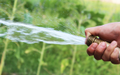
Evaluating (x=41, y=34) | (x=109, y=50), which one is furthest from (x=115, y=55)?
(x=41, y=34)

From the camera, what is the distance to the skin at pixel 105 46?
61cm

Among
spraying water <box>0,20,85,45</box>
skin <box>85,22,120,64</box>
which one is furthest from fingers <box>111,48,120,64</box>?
spraying water <box>0,20,85,45</box>

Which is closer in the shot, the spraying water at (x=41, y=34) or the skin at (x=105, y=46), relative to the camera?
the skin at (x=105, y=46)

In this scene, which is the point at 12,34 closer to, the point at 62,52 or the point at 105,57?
the point at 105,57

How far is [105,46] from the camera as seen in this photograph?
61cm

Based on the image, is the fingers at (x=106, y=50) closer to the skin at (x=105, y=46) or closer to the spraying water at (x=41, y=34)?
the skin at (x=105, y=46)

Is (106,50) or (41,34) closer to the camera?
(106,50)

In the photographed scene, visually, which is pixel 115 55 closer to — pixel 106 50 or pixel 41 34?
pixel 106 50

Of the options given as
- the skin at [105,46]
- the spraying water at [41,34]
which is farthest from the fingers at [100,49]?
the spraying water at [41,34]

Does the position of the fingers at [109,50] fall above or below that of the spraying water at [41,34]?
below

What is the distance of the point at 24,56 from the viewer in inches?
63.4

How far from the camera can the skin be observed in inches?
24.0

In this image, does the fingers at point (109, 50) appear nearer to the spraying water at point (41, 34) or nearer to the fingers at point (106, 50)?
the fingers at point (106, 50)

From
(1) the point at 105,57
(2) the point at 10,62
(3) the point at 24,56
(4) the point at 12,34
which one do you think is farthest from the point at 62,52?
(1) the point at 105,57
